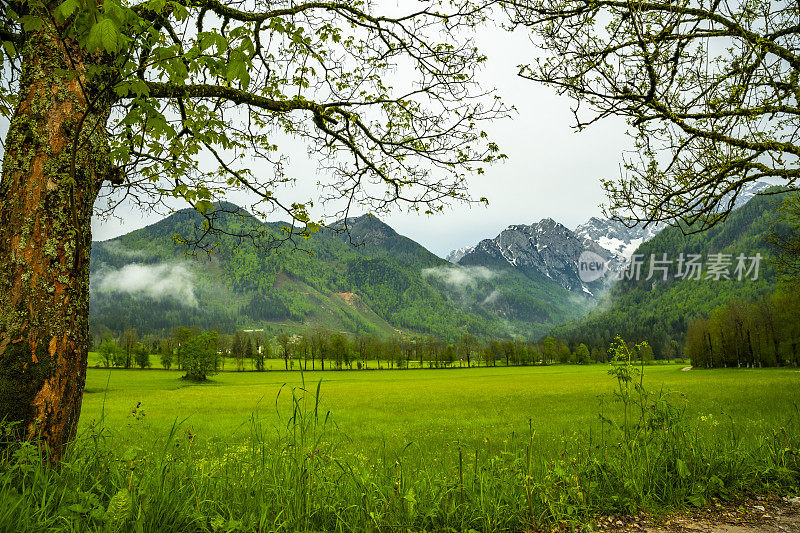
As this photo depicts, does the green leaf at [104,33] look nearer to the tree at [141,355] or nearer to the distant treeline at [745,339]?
the distant treeline at [745,339]

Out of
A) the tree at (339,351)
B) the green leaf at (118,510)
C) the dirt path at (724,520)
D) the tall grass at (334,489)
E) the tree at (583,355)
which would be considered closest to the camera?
the green leaf at (118,510)

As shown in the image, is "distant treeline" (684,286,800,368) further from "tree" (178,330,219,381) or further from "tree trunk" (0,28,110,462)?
"tree" (178,330,219,381)

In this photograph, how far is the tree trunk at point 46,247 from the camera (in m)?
3.51

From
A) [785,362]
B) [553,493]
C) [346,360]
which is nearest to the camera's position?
[553,493]

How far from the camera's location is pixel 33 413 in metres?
3.50

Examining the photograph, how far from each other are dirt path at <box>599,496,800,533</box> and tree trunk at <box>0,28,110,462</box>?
4.91 metres

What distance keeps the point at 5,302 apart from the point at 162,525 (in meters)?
2.55

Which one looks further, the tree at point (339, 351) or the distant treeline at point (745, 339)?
the tree at point (339, 351)

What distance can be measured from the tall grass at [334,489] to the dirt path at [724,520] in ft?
0.44

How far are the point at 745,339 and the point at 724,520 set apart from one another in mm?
95612

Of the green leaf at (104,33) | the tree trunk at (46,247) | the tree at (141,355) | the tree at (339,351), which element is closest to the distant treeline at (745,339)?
→ the tree trunk at (46,247)

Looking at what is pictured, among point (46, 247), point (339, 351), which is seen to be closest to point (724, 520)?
point (46, 247)

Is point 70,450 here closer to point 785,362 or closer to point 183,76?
point 183,76

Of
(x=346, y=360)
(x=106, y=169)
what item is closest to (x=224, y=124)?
(x=106, y=169)
